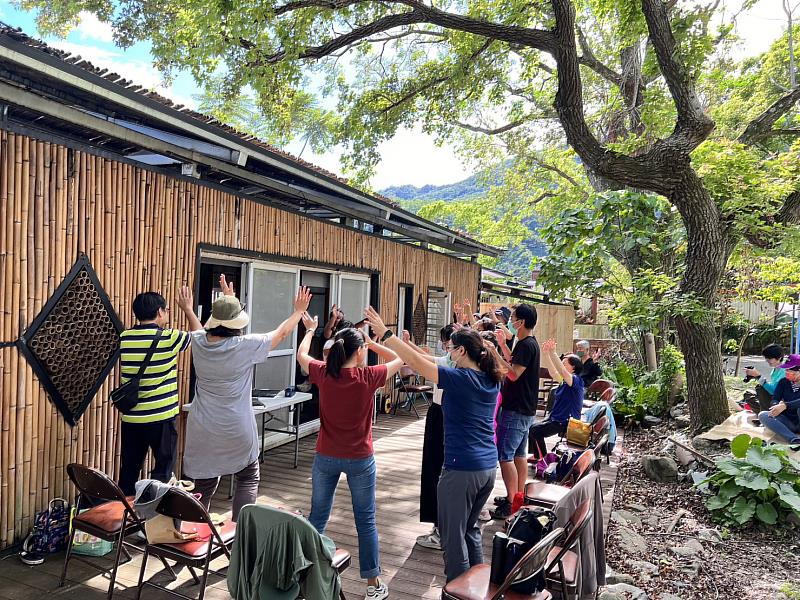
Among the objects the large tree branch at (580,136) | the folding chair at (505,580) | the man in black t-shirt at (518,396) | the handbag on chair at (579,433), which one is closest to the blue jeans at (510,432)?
the man in black t-shirt at (518,396)

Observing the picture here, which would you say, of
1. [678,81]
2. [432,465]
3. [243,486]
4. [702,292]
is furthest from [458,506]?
[678,81]

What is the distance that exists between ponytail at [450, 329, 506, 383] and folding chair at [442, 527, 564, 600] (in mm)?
846

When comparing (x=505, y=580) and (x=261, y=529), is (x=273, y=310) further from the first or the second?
(x=505, y=580)

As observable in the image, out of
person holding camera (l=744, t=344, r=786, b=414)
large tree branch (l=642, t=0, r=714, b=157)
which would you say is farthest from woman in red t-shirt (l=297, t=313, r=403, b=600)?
person holding camera (l=744, t=344, r=786, b=414)

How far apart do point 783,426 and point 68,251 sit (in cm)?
759

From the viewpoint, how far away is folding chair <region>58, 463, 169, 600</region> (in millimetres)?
2912

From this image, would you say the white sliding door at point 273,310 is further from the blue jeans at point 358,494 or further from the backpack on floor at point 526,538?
the backpack on floor at point 526,538

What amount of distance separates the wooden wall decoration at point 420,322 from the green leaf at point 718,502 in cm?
566

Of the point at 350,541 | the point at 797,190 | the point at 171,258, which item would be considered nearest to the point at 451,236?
the point at 797,190

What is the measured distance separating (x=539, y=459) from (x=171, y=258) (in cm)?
447

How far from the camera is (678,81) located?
278 inches

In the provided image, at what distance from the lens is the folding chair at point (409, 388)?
8.71 metres

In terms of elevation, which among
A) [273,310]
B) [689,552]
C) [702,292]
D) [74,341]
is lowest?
[689,552]

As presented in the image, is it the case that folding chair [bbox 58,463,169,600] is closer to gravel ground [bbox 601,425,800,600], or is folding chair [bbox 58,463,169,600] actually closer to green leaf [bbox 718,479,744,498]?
gravel ground [bbox 601,425,800,600]
